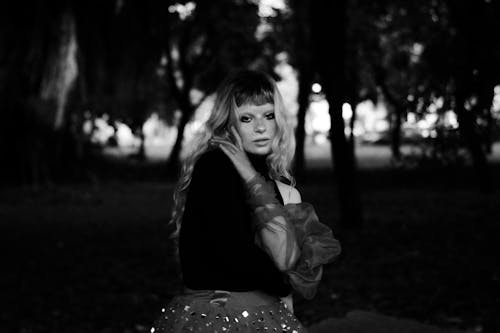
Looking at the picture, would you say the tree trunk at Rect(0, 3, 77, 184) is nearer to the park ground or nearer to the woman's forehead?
the park ground

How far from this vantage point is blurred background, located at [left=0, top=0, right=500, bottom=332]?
20.7 ft

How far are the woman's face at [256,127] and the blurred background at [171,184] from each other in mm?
305

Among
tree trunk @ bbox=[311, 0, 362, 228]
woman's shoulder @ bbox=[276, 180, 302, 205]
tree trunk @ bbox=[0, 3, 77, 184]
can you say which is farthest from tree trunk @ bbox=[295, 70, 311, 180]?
woman's shoulder @ bbox=[276, 180, 302, 205]

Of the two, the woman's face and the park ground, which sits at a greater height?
the woman's face

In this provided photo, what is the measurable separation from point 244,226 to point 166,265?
7.98 meters

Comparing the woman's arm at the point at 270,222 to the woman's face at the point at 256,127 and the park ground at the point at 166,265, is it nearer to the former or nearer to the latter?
the woman's face at the point at 256,127

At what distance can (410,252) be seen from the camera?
10359 millimetres

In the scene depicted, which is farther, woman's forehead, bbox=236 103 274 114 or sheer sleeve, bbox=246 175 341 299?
woman's forehead, bbox=236 103 274 114

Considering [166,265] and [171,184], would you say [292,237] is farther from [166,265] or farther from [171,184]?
[171,184]

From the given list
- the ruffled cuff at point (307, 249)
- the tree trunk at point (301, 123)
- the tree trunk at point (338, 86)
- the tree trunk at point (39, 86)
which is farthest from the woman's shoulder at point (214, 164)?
the tree trunk at point (301, 123)

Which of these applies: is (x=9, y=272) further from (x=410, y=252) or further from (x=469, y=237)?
(x=469, y=237)

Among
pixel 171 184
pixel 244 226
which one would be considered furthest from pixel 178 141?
pixel 244 226

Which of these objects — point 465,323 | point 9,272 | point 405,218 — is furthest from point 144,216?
point 465,323

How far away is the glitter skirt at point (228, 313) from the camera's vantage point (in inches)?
93.8
